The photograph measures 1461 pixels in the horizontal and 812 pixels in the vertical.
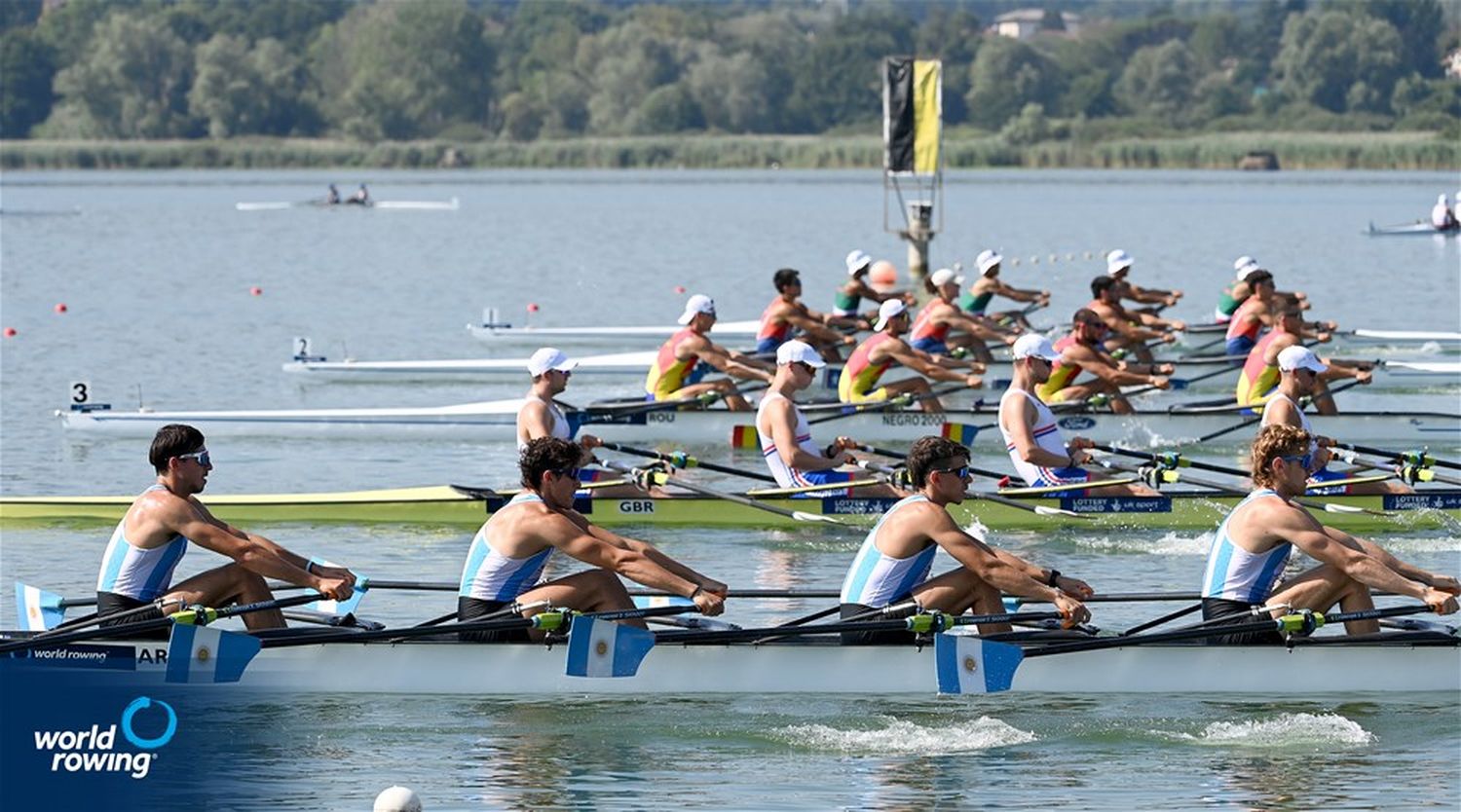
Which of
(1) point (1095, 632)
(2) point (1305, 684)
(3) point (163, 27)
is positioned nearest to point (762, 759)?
(1) point (1095, 632)

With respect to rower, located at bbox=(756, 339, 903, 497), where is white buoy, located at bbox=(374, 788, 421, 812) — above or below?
below

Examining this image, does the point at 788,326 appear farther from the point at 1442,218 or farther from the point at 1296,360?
the point at 1442,218

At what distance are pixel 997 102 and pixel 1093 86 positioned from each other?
245 inches

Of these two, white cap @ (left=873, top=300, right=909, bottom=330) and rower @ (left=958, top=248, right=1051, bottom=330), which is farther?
rower @ (left=958, top=248, right=1051, bottom=330)

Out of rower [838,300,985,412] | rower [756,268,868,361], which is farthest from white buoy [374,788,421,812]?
rower [756,268,868,361]

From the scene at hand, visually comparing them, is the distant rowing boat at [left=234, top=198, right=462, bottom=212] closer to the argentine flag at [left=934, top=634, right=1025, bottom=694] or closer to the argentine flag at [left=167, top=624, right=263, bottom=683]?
the argentine flag at [left=167, top=624, right=263, bottom=683]

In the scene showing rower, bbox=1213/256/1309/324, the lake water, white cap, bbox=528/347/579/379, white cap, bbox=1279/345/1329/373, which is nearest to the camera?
the lake water

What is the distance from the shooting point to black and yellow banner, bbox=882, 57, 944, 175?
35.5 meters

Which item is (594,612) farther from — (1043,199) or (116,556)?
(1043,199)

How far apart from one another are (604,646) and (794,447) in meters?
5.18

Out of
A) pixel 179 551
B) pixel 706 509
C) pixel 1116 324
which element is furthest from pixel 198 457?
pixel 1116 324

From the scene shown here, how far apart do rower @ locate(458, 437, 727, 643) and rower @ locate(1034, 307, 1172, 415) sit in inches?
338

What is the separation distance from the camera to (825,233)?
194 ft

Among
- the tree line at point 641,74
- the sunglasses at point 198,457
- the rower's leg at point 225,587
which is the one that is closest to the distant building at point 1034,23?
the tree line at point 641,74
